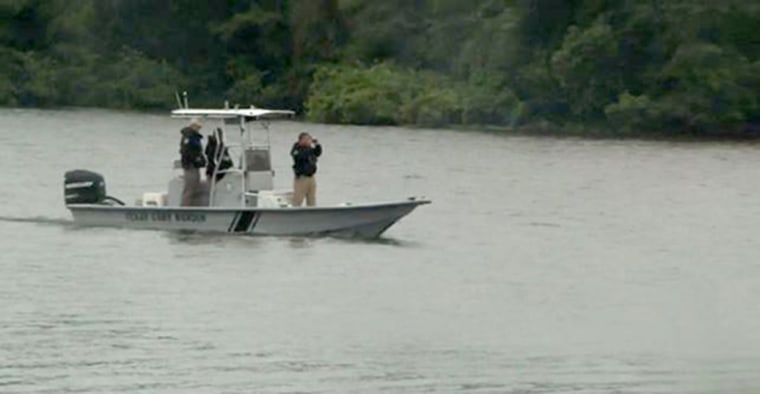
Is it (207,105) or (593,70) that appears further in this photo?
(207,105)

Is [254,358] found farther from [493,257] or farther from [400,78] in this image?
[400,78]

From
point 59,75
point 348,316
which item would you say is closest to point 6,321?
point 348,316

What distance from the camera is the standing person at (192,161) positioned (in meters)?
30.4

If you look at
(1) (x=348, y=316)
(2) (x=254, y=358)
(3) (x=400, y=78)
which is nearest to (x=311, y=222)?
(1) (x=348, y=316)

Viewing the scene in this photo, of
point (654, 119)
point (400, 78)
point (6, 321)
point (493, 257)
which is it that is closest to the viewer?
point (6, 321)

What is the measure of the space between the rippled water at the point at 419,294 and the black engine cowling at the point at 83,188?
501mm

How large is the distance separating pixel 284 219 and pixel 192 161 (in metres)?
1.56

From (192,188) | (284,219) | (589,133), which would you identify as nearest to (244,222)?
(284,219)

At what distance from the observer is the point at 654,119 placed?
6406 centimetres

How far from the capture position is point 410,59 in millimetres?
77000

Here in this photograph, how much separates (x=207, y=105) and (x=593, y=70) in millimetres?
21149

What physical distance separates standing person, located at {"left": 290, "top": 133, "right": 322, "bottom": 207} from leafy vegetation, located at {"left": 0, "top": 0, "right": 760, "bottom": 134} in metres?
34.1

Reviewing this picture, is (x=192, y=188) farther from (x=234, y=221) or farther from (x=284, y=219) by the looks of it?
(x=284, y=219)

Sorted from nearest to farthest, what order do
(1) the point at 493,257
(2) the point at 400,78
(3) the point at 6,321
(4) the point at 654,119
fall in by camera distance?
(3) the point at 6,321 → (1) the point at 493,257 → (4) the point at 654,119 → (2) the point at 400,78
